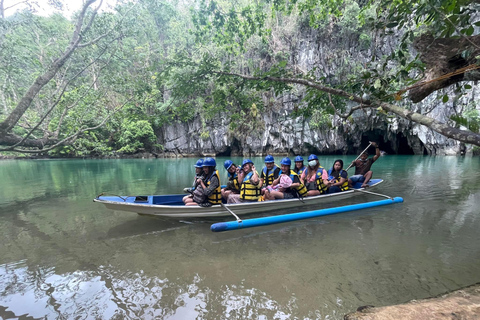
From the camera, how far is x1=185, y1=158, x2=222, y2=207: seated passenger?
203 inches

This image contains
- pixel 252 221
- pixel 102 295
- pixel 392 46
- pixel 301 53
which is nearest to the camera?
pixel 102 295

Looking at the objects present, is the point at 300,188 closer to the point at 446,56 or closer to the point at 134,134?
the point at 446,56

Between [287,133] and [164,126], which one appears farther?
[164,126]

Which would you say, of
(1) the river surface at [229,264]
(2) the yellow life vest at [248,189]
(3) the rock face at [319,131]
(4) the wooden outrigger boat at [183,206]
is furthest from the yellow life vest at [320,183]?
(3) the rock face at [319,131]

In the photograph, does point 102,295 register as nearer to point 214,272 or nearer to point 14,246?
point 214,272

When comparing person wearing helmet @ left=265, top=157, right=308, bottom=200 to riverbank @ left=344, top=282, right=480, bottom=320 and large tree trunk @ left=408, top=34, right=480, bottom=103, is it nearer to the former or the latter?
large tree trunk @ left=408, top=34, right=480, bottom=103

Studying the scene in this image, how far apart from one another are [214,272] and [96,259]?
82.0 inches

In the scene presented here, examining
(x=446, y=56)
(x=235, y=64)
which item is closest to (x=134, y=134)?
(x=235, y=64)

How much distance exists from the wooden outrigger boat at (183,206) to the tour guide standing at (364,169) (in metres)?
1.67

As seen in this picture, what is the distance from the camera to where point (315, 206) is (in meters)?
6.53

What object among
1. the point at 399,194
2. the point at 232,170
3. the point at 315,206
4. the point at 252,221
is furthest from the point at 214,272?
the point at 399,194

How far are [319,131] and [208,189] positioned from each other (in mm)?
23954

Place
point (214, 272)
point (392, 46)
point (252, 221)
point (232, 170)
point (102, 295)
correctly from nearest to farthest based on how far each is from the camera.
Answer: point (102, 295) → point (214, 272) → point (252, 221) → point (232, 170) → point (392, 46)

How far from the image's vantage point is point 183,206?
16.4ft
